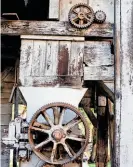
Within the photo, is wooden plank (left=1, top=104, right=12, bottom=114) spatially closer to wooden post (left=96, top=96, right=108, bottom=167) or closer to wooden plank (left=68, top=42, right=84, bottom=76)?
wooden post (left=96, top=96, right=108, bottom=167)

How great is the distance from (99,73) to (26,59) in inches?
33.7

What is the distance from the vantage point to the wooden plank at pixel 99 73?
531 centimetres

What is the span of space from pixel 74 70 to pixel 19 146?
41.9 inches

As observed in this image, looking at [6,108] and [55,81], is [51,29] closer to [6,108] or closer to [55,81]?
[55,81]

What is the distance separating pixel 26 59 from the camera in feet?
17.5

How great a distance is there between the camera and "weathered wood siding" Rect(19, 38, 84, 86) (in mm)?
5277

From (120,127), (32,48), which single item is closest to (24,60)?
(32,48)

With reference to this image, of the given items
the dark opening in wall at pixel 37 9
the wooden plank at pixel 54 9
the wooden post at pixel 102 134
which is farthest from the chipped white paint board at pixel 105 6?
the wooden post at pixel 102 134

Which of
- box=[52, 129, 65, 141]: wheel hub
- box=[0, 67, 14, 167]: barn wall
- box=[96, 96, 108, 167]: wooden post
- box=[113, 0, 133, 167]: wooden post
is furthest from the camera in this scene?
box=[0, 67, 14, 167]: barn wall

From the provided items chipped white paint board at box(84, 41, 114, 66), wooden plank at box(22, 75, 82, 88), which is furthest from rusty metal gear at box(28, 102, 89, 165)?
chipped white paint board at box(84, 41, 114, 66)

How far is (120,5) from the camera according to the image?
17.1 ft

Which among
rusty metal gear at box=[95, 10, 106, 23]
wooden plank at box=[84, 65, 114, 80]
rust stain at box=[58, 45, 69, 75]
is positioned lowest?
wooden plank at box=[84, 65, 114, 80]

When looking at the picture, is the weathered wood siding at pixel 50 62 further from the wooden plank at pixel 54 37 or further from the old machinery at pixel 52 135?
the old machinery at pixel 52 135

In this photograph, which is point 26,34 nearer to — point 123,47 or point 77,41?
point 77,41
